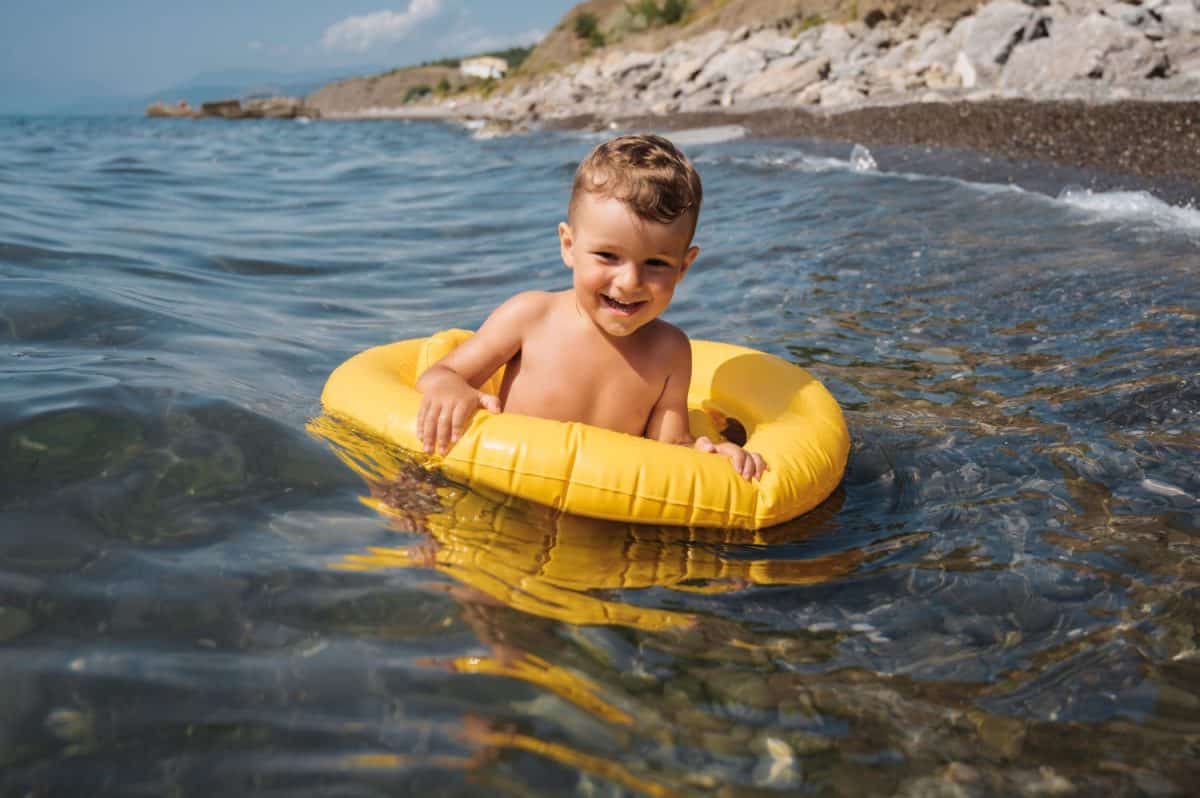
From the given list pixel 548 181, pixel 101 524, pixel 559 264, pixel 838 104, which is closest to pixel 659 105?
pixel 838 104

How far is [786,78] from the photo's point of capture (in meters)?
20.1

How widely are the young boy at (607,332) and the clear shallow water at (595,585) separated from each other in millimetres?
349

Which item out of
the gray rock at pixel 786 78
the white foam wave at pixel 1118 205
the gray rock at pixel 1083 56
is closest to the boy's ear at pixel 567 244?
the white foam wave at pixel 1118 205

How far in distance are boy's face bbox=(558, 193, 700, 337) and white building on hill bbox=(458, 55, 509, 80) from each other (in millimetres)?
52144

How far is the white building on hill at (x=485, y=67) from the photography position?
54750mm

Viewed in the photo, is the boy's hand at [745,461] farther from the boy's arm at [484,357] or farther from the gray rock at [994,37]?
the gray rock at [994,37]

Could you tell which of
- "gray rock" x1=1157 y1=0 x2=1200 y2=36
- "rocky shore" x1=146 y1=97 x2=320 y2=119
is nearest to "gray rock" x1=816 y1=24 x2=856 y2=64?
"gray rock" x1=1157 y1=0 x2=1200 y2=36

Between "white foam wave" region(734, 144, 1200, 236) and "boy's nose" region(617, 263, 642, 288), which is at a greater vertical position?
"boy's nose" region(617, 263, 642, 288)

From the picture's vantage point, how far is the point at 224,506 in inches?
106

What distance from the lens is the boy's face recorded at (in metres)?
2.87

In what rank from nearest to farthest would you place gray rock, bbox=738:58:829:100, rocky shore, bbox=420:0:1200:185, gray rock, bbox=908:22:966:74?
rocky shore, bbox=420:0:1200:185
gray rock, bbox=908:22:966:74
gray rock, bbox=738:58:829:100

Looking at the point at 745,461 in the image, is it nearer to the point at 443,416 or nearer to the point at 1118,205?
the point at 443,416

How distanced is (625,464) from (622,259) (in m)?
0.61

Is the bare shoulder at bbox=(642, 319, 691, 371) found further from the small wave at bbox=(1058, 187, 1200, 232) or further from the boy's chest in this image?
the small wave at bbox=(1058, 187, 1200, 232)
